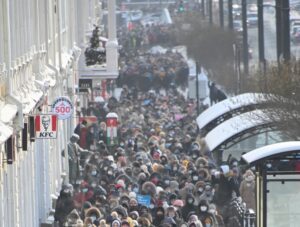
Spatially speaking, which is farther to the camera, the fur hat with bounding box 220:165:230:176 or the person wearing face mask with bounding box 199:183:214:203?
the fur hat with bounding box 220:165:230:176

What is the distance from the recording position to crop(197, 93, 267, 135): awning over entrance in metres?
42.3

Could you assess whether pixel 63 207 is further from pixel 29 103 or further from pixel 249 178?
pixel 29 103

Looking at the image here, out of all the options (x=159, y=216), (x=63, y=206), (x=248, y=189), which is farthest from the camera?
(x=63, y=206)

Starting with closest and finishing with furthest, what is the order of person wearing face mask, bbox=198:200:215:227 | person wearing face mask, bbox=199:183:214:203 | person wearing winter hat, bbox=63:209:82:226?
person wearing winter hat, bbox=63:209:82:226
person wearing face mask, bbox=198:200:215:227
person wearing face mask, bbox=199:183:214:203

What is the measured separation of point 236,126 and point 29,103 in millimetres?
8594

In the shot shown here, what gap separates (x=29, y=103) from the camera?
3250cm

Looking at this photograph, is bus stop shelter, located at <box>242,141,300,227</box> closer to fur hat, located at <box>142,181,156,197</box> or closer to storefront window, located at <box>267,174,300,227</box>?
storefront window, located at <box>267,174,300,227</box>

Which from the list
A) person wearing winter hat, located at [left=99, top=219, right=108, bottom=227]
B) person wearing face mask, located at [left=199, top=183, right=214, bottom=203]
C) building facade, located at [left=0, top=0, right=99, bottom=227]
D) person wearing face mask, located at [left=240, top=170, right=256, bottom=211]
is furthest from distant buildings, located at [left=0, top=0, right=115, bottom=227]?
person wearing face mask, located at [left=240, top=170, right=256, bottom=211]

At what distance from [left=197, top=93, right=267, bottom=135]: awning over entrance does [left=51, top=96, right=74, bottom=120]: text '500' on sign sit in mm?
3933

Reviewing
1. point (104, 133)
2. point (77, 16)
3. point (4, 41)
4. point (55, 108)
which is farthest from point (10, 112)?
point (77, 16)

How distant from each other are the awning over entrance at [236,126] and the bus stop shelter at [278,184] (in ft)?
38.7

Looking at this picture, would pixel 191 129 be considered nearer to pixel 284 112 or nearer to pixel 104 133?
pixel 104 133

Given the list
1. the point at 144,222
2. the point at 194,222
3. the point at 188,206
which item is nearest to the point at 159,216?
the point at 188,206

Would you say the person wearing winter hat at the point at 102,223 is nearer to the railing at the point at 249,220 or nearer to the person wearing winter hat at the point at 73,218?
the person wearing winter hat at the point at 73,218
